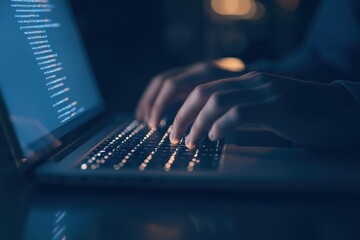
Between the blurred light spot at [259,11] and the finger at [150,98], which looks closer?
the finger at [150,98]

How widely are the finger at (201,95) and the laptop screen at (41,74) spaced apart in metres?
0.19

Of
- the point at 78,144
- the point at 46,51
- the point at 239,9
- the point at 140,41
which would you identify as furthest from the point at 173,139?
the point at 239,9

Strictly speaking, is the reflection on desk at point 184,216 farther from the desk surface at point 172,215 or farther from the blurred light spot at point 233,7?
the blurred light spot at point 233,7

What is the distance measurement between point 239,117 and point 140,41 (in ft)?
2.08

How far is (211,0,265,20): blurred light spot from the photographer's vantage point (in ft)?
5.67

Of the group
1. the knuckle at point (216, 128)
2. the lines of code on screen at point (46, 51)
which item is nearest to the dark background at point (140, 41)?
the lines of code on screen at point (46, 51)

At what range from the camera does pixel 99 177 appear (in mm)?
561

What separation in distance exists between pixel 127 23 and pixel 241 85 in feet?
1.87

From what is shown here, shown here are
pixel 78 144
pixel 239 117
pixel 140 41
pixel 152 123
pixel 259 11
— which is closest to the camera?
pixel 239 117

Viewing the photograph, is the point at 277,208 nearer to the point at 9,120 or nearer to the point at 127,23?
the point at 9,120

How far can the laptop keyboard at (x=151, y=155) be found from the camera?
22.9 inches

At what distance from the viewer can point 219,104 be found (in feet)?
2.06

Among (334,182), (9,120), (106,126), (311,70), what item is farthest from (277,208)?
(311,70)

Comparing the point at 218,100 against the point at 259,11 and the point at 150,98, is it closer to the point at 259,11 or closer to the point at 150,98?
the point at 150,98
